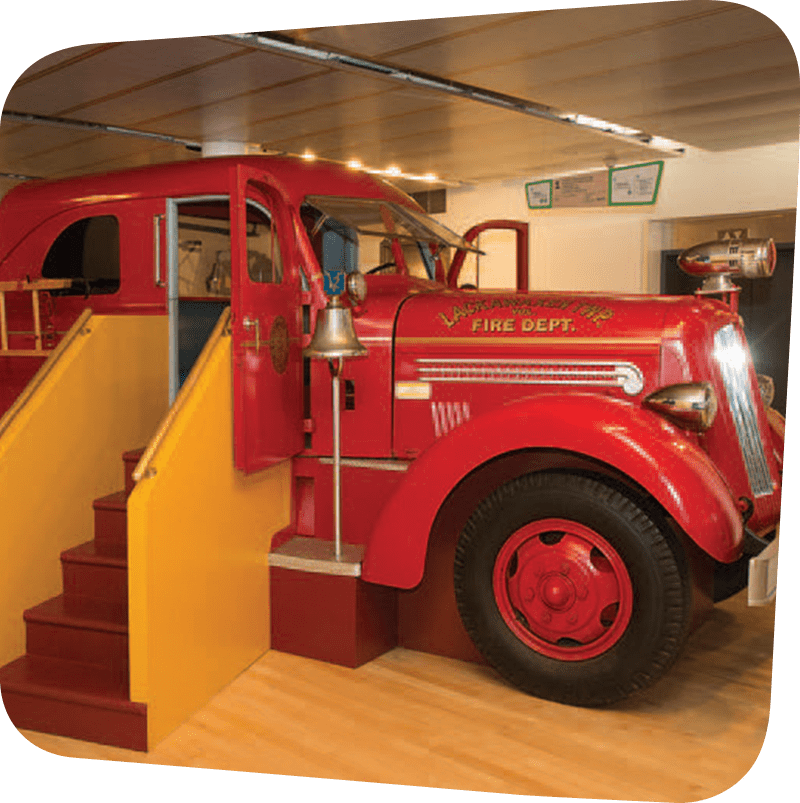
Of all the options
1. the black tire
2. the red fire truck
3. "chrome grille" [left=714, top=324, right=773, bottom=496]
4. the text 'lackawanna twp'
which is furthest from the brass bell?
"chrome grille" [left=714, top=324, right=773, bottom=496]

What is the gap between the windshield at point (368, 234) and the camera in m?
3.64

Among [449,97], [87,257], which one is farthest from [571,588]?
[87,257]

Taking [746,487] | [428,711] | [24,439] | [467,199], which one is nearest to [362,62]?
[467,199]

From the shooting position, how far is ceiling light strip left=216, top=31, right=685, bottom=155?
3316 mm

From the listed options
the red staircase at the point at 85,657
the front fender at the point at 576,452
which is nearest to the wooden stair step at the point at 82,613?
the red staircase at the point at 85,657

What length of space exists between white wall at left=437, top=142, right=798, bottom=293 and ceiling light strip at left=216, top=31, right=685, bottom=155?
26 cm

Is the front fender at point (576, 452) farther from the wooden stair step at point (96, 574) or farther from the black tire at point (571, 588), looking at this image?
the wooden stair step at point (96, 574)

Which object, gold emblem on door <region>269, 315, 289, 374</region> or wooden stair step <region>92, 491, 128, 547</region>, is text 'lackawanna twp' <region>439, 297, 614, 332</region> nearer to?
gold emblem on door <region>269, 315, 289, 374</region>

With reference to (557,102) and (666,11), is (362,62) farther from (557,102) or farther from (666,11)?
(666,11)

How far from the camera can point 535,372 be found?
325cm

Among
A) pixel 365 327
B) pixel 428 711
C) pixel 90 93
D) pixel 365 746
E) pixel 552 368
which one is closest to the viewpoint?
pixel 365 746

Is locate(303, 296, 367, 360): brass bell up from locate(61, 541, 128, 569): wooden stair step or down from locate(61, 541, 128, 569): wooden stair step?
up

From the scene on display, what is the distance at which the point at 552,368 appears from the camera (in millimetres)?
3230

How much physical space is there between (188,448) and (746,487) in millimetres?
2045
